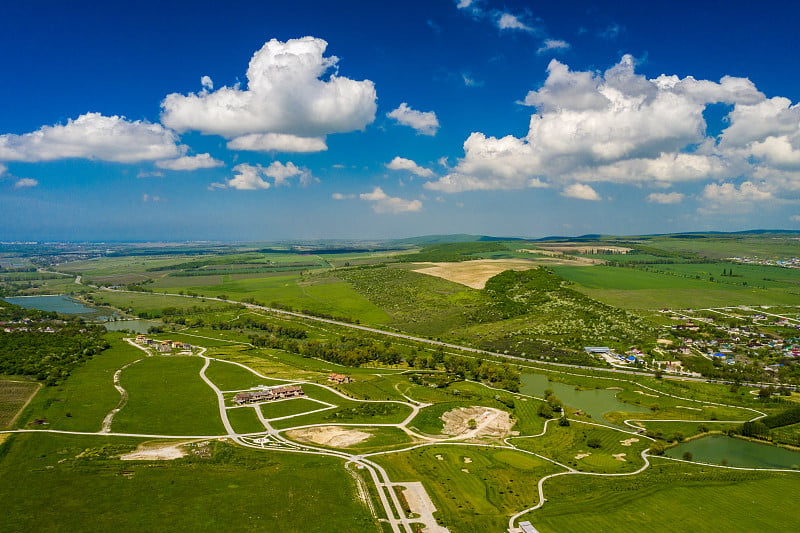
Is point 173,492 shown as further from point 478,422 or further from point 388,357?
point 388,357

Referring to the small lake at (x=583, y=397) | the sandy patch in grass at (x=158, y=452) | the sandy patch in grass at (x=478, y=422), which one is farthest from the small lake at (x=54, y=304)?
the small lake at (x=583, y=397)

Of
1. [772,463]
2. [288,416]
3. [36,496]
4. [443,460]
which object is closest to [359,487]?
[443,460]

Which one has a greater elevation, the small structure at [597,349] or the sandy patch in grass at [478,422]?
the small structure at [597,349]

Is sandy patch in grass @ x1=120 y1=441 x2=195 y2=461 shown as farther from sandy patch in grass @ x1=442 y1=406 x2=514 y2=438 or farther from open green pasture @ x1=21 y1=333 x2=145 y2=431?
sandy patch in grass @ x1=442 y1=406 x2=514 y2=438

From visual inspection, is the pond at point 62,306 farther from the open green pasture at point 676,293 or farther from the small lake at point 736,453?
the open green pasture at point 676,293

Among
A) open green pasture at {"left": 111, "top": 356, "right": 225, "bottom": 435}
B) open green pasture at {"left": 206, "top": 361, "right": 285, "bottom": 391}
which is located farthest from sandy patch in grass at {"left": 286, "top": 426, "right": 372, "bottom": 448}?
open green pasture at {"left": 206, "top": 361, "right": 285, "bottom": 391}
